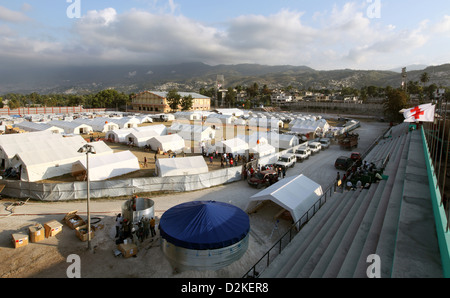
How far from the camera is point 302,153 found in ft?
88.7

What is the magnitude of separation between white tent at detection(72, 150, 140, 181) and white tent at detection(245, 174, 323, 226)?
12009 mm

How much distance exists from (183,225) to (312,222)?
6197mm

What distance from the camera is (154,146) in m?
30.3

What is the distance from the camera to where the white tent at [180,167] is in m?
19.1

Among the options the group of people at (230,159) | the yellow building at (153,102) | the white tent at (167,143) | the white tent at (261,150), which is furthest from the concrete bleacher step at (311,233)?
the yellow building at (153,102)

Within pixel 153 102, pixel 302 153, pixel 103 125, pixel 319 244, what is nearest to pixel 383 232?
pixel 319 244

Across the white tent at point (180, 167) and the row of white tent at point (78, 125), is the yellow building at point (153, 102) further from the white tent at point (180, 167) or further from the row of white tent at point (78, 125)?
the white tent at point (180, 167)

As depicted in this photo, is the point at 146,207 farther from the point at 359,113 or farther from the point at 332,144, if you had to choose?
the point at 359,113

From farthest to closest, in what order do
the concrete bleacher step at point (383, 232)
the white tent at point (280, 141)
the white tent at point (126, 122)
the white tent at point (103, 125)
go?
1. the white tent at point (126, 122)
2. the white tent at point (103, 125)
3. the white tent at point (280, 141)
4. the concrete bleacher step at point (383, 232)

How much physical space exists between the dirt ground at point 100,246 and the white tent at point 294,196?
108 cm

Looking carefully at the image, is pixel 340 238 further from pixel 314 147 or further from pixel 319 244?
pixel 314 147

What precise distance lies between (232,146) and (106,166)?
40.8ft
